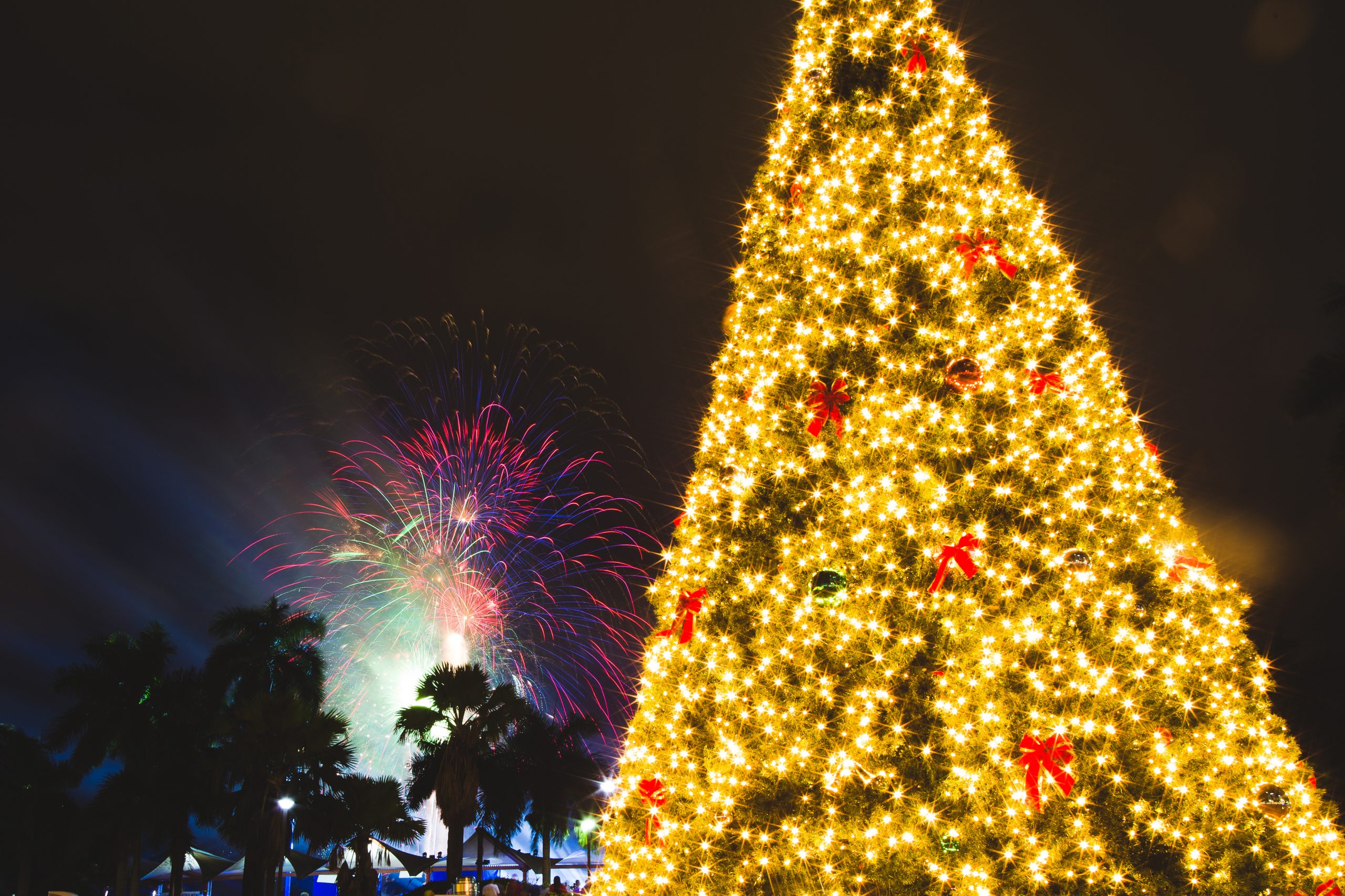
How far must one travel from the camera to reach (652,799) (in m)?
6.55

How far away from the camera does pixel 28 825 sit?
25.6 metres

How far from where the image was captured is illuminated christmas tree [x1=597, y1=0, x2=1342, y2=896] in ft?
17.5

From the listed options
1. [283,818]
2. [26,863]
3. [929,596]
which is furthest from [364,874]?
[929,596]

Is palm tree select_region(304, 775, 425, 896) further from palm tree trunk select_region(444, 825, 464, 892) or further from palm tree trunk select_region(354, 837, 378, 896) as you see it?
palm tree trunk select_region(444, 825, 464, 892)

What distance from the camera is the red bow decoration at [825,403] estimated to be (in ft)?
21.9

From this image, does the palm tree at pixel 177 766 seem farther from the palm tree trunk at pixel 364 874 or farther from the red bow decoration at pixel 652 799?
the red bow decoration at pixel 652 799

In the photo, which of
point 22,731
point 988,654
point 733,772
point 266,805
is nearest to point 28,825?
point 22,731

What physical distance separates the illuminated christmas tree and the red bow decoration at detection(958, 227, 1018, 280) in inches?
0.9

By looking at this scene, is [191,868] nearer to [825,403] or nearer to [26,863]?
[26,863]

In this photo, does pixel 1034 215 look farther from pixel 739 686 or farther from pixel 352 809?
pixel 352 809

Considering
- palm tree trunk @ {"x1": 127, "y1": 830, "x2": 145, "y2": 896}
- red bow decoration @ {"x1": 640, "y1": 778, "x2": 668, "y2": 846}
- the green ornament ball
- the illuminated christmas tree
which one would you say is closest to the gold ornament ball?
the illuminated christmas tree

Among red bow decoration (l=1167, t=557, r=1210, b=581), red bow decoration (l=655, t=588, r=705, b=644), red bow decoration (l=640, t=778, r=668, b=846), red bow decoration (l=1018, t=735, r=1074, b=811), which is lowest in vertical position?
red bow decoration (l=1018, t=735, r=1074, b=811)

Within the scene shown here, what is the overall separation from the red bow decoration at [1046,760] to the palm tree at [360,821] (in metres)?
18.8

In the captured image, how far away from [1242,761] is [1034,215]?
472 cm
